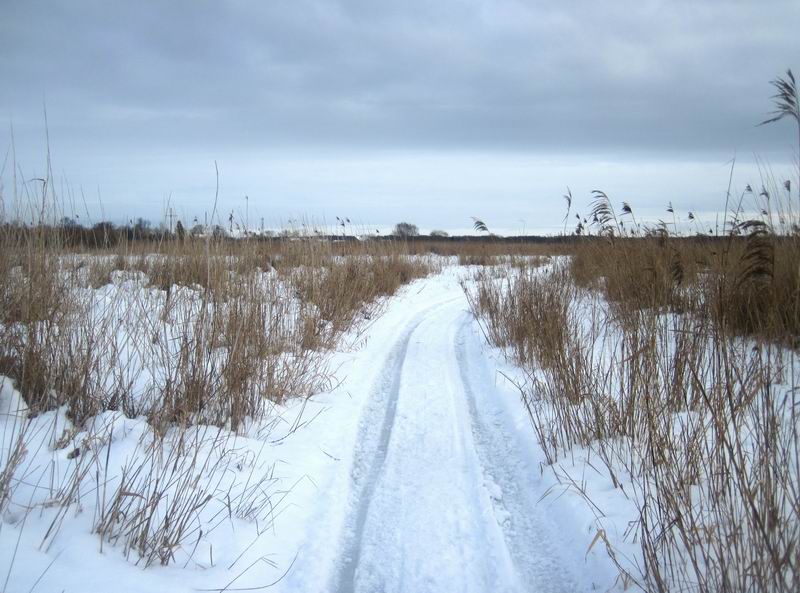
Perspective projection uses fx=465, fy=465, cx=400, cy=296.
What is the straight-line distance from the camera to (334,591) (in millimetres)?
2062

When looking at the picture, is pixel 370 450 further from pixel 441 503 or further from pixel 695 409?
pixel 695 409

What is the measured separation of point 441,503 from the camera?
Result: 271cm

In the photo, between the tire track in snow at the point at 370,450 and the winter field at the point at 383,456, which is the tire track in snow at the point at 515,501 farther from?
the tire track in snow at the point at 370,450

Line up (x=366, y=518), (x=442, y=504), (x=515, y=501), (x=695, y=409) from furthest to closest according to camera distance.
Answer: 1. (x=695, y=409)
2. (x=515, y=501)
3. (x=442, y=504)
4. (x=366, y=518)

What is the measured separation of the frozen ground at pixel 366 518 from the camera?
192 cm

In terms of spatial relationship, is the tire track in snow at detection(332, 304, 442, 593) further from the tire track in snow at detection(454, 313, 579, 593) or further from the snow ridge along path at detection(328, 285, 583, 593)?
the tire track in snow at detection(454, 313, 579, 593)

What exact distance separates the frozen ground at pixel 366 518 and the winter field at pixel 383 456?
0.05 ft

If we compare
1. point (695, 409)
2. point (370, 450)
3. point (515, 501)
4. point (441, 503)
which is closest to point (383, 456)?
point (370, 450)

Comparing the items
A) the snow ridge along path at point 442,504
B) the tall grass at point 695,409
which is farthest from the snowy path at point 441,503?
the tall grass at point 695,409

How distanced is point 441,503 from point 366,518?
0.45m

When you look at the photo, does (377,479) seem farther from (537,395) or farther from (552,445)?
(537,395)

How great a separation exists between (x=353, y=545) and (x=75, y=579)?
119 centimetres

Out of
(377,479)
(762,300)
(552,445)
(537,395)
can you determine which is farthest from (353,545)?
(762,300)

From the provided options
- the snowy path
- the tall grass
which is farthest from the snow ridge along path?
the tall grass
